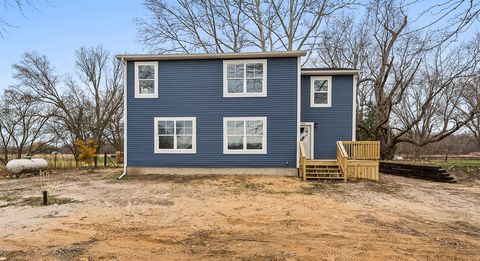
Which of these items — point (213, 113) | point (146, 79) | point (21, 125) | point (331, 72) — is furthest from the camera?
point (21, 125)

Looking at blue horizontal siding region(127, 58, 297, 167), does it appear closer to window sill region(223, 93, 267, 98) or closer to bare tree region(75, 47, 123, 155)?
window sill region(223, 93, 267, 98)

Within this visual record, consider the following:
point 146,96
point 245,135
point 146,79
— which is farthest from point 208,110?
point 146,79

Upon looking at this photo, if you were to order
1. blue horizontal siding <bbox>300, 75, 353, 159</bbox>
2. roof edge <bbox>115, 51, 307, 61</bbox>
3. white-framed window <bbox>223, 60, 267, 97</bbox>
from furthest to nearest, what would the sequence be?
blue horizontal siding <bbox>300, 75, 353, 159</bbox> → white-framed window <bbox>223, 60, 267, 97</bbox> → roof edge <bbox>115, 51, 307, 61</bbox>

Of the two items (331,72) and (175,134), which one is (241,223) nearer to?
(175,134)

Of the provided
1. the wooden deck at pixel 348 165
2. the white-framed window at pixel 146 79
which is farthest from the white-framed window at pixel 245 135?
the white-framed window at pixel 146 79

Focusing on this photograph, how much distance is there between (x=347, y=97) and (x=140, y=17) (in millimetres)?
18835

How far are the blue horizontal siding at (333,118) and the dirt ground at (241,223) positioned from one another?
3.70m

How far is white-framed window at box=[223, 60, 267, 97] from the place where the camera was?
12.1 meters

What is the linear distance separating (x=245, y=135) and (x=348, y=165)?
439 centimetres

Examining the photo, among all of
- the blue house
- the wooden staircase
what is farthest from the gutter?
the wooden staircase

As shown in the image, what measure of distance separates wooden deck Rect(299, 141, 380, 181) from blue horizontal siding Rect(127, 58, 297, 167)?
87 cm

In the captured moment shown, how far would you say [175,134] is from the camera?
1231 cm

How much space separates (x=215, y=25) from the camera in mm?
24391

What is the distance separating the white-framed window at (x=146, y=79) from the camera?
40.9 ft
